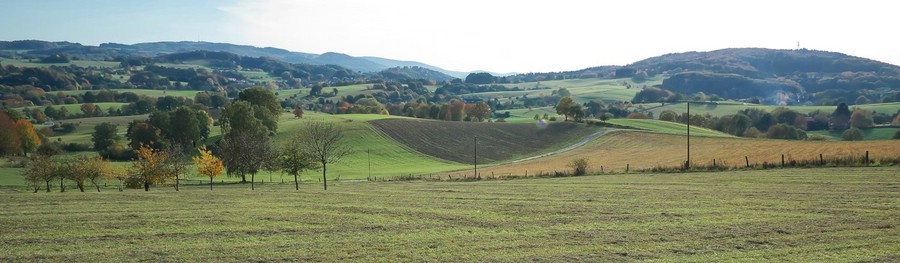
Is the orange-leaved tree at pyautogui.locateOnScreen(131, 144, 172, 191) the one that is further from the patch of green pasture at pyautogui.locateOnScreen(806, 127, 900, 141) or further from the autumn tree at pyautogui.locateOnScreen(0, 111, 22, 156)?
the patch of green pasture at pyautogui.locateOnScreen(806, 127, 900, 141)

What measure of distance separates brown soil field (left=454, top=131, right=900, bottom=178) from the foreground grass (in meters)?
29.8

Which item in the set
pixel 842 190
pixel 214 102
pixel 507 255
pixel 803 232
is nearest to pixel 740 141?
pixel 842 190

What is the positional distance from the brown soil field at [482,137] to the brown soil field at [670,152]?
26.7ft

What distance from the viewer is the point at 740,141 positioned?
3652 inches

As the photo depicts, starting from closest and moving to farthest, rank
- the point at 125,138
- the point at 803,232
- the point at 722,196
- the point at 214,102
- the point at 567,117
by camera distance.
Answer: the point at 803,232 → the point at 722,196 → the point at 125,138 → the point at 567,117 → the point at 214,102

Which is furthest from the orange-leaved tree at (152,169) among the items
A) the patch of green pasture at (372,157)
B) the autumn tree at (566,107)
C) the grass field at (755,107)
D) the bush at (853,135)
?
the grass field at (755,107)

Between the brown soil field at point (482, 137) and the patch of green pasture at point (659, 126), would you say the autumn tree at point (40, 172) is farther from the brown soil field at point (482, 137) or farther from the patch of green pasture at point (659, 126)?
the patch of green pasture at point (659, 126)

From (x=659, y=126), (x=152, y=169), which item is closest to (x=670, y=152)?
(x=659, y=126)

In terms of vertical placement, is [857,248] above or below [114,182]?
above

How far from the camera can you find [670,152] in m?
86.8

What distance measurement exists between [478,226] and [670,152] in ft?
219

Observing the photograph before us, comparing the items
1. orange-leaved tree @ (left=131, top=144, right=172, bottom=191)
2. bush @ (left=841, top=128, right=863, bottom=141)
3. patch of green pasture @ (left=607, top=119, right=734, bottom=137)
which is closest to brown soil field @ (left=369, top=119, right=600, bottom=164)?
patch of green pasture @ (left=607, top=119, right=734, bottom=137)

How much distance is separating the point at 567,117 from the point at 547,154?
117 feet

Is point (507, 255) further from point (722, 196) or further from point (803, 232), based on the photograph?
point (722, 196)
